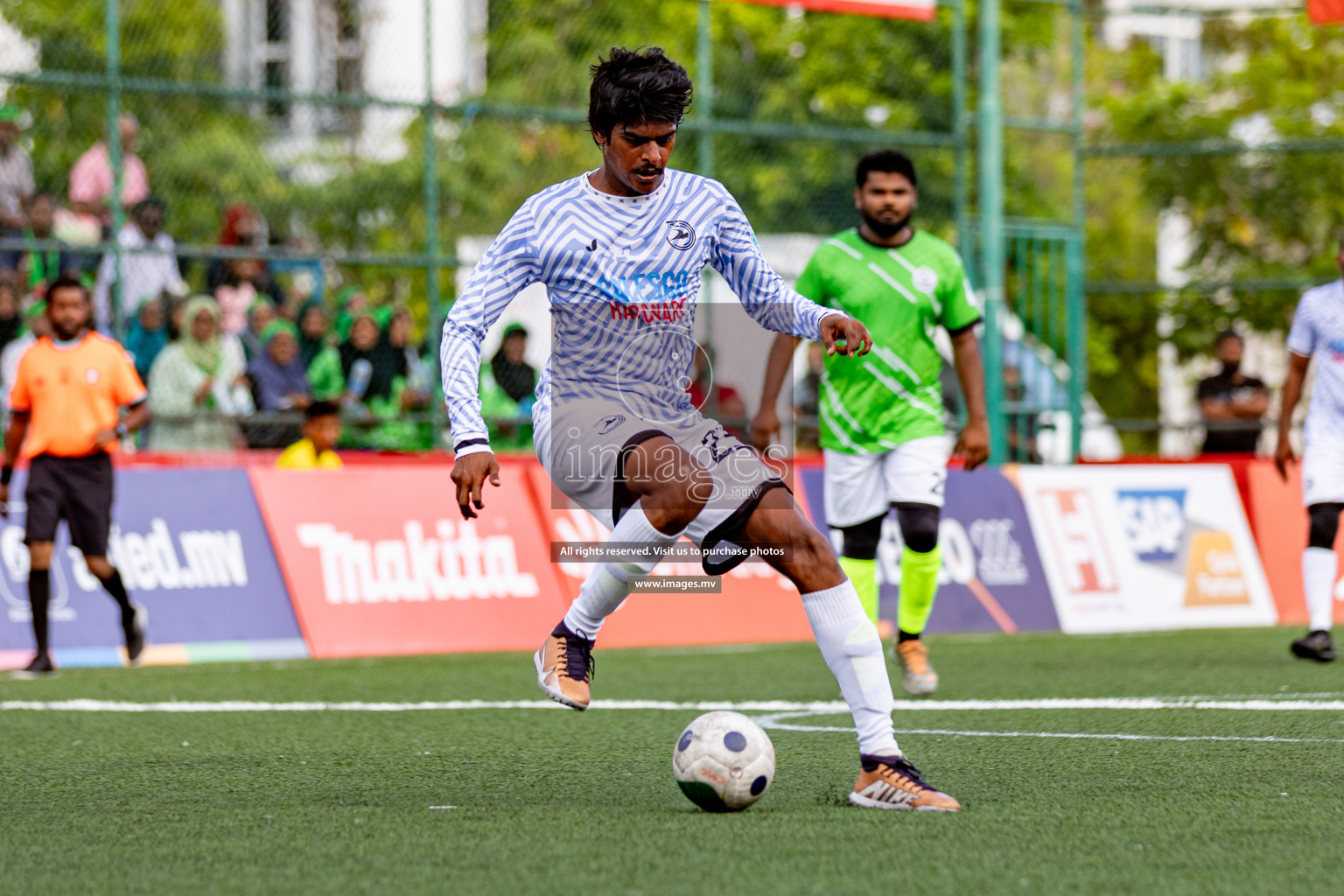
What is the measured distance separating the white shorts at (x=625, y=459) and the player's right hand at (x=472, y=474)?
435mm

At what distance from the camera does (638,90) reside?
501 cm

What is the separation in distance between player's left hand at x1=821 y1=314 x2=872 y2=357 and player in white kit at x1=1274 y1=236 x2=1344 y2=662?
204 inches

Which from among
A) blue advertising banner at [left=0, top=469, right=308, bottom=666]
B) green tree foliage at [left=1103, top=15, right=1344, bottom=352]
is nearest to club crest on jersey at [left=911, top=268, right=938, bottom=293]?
blue advertising banner at [left=0, top=469, right=308, bottom=666]

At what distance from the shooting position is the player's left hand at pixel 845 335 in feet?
16.1

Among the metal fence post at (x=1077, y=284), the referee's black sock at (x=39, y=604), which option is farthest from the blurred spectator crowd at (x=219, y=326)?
the metal fence post at (x=1077, y=284)

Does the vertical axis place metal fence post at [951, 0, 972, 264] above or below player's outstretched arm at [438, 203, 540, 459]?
above

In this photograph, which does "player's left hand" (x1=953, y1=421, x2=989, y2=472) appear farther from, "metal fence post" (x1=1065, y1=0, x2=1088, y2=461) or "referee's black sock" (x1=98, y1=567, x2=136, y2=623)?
"metal fence post" (x1=1065, y1=0, x2=1088, y2=461)

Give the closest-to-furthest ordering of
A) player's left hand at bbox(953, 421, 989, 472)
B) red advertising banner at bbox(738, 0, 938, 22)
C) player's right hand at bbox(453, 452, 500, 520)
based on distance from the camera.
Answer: player's right hand at bbox(453, 452, 500, 520)
player's left hand at bbox(953, 421, 989, 472)
red advertising banner at bbox(738, 0, 938, 22)

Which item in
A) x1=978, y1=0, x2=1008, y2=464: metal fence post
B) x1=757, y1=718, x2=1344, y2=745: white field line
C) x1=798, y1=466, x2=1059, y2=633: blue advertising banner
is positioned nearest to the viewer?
x1=757, y1=718, x2=1344, y2=745: white field line

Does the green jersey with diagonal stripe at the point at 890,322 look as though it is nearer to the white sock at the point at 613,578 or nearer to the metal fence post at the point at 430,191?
the white sock at the point at 613,578

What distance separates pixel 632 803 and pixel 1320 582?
562 cm

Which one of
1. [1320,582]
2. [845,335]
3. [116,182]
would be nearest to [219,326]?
[116,182]

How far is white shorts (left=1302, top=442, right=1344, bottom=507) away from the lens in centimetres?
946

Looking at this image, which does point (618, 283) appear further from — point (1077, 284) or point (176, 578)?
point (1077, 284)
